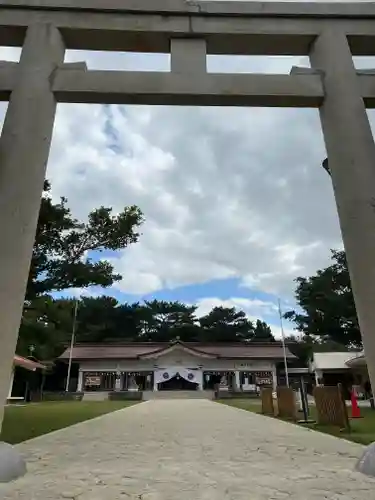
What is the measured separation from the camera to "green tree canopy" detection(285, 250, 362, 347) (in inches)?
914

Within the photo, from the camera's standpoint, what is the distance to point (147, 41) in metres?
4.01

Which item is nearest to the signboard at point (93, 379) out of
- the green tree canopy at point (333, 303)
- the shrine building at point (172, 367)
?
the shrine building at point (172, 367)

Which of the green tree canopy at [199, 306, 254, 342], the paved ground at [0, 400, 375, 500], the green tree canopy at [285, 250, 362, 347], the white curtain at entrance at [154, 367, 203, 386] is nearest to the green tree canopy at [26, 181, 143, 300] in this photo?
the paved ground at [0, 400, 375, 500]

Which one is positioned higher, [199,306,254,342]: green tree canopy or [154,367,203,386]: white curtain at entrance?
[199,306,254,342]: green tree canopy

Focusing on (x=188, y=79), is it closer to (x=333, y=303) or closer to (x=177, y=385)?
Answer: (x=333, y=303)

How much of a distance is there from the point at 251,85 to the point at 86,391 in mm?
31134

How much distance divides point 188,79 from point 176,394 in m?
28.8

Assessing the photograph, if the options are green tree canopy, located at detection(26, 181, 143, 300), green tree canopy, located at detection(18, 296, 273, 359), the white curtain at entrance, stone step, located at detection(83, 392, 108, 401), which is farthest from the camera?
green tree canopy, located at detection(18, 296, 273, 359)

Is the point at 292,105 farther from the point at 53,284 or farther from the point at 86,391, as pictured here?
the point at 86,391

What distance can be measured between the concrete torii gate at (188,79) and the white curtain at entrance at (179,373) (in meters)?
30.4

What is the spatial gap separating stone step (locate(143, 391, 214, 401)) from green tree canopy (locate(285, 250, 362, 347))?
9.03 metres

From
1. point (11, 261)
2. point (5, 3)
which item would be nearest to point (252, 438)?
point (11, 261)

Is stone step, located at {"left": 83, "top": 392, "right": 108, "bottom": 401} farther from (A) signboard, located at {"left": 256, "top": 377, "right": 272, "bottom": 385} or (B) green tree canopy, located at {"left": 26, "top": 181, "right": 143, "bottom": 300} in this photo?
(B) green tree canopy, located at {"left": 26, "top": 181, "right": 143, "bottom": 300}

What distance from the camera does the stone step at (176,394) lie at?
29.3 m
